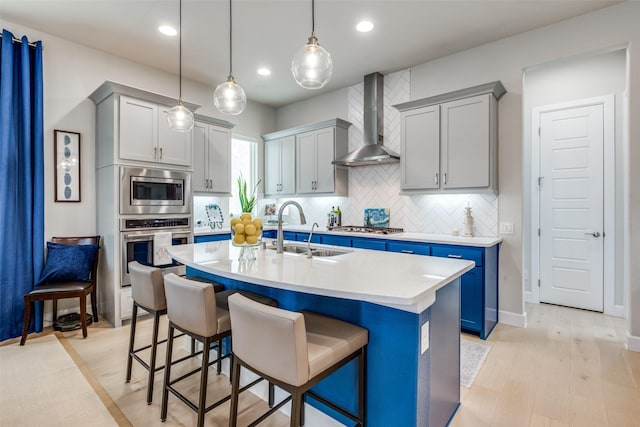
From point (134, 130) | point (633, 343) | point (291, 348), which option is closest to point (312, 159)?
point (134, 130)

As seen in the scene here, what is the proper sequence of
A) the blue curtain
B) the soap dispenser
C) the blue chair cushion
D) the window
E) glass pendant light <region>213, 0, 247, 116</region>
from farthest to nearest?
the window < the soap dispenser < the blue chair cushion < the blue curtain < glass pendant light <region>213, 0, 247, 116</region>

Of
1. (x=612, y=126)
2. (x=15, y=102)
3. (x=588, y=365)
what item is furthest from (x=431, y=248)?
(x=15, y=102)

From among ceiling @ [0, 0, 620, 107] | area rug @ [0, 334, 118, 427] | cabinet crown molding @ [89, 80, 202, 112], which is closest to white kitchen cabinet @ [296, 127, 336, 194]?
ceiling @ [0, 0, 620, 107]

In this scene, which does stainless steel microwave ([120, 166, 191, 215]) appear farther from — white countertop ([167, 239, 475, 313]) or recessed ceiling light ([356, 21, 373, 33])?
recessed ceiling light ([356, 21, 373, 33])

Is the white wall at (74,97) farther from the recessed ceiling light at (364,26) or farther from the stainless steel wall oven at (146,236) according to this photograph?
the recessed ceiling light at (364,26)

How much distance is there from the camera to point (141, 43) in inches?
142

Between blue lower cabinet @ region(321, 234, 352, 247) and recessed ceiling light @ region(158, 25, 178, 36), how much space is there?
2.85 m

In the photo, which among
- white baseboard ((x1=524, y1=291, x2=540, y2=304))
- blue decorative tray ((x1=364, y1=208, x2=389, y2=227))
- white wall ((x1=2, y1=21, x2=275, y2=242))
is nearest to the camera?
white wall ((x1=2, y1=21, x2=275, y2=242))

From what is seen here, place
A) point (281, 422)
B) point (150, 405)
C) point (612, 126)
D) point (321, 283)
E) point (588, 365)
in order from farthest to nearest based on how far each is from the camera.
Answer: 1. point (612, 126)
2. point (588, 365)
3. point (150, 405)
4. point (281, 422)
5. point (321, 283)

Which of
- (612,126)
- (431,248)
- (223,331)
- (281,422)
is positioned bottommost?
(281,422)

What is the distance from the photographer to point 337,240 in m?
4.19

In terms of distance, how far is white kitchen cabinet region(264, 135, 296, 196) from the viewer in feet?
17.2

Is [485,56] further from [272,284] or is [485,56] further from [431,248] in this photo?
[272,284]

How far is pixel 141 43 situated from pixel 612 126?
5.40 metres
